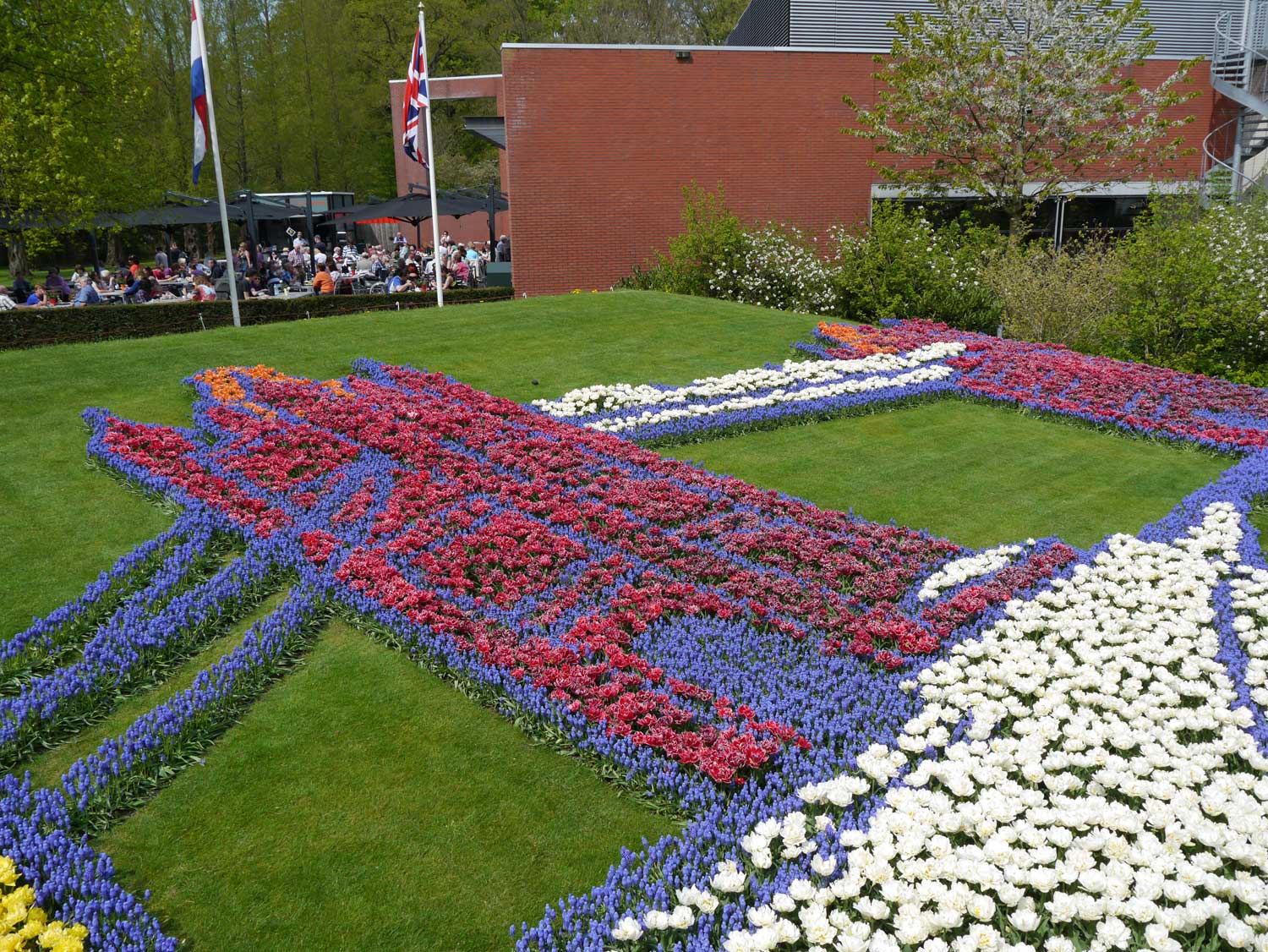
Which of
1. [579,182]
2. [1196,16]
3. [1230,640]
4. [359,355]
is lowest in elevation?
[1230,640]

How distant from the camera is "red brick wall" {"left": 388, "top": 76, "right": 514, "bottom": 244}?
37312 millimetres

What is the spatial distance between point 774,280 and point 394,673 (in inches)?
578

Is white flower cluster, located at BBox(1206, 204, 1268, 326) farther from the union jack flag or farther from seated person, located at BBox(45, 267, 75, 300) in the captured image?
seated person, located at BBox(45, 267, 75, 300)

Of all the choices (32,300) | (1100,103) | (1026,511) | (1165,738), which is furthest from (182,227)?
(1165,738)

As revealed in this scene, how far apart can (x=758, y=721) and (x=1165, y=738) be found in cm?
199

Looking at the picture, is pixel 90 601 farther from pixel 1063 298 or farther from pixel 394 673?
pixel 1063 298

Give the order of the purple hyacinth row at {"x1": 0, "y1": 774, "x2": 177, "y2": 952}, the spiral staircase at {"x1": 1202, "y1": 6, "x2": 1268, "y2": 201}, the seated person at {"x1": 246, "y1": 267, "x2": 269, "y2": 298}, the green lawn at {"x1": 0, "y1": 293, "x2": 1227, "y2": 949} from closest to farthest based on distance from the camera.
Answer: the purple hyacinth row at {"x1": 0, "y1": 774, "x2": 177, "y2": 952}, the green lawn at {"x1": 0, "y1": 293, "x2": 1227, "y2": 949}, the seated person at {"x1": 246, "y1": 267, "x2": 269, "y2": 298}, the spiral staircase at {"x1": 1202, "y1": 6, "x2": 1268, "y2": 201}

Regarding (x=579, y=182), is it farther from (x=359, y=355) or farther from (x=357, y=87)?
(x=357, y=87)

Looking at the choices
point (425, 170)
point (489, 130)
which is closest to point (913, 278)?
point (489, 130)

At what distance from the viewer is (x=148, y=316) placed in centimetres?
1491

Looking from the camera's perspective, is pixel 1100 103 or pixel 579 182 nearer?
pixel 1100 103

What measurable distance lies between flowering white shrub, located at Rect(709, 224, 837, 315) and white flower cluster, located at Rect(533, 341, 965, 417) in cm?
492

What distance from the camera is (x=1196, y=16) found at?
28375 mm

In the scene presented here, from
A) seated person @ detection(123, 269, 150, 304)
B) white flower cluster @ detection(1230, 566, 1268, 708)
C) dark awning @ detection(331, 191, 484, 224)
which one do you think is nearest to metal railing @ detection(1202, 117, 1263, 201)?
white flower cluster @ detection(1230, 566, 1268, 708)
